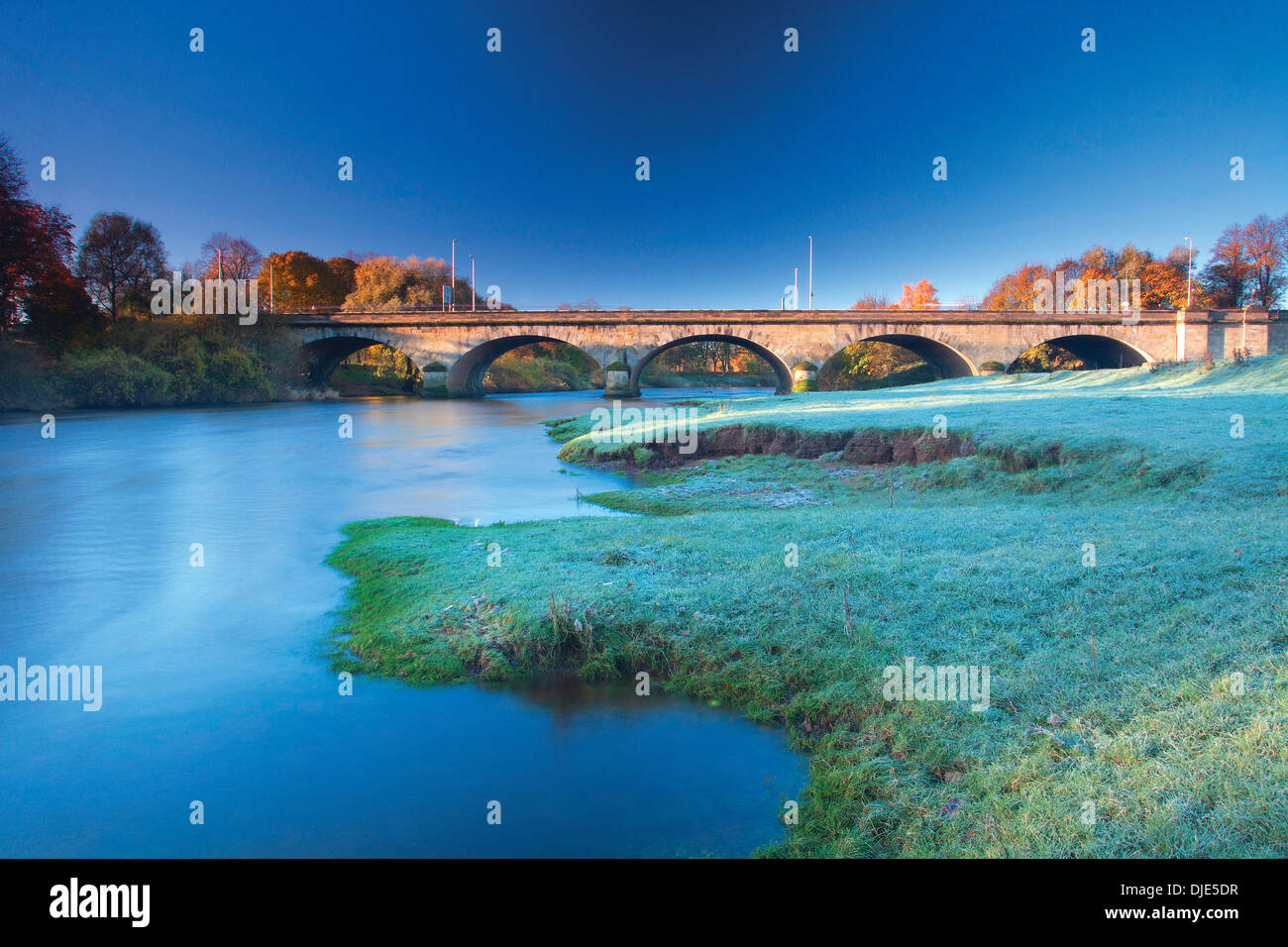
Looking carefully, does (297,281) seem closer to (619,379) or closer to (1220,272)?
(619,379)

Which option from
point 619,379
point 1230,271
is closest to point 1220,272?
point 1230,271

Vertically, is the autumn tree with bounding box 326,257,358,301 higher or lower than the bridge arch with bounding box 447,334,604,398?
higher

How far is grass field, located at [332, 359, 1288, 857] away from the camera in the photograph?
4.28 meters

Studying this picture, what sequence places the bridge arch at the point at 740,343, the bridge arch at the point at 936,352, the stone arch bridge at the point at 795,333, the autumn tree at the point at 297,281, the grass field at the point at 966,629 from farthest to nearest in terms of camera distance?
the autumn tree at the point at 297,281 < the bridge arch at the point at 740,343 < the bridge arch at the point at 936,352 < the stone arch bridge at the point at 795,333 < the grass field at the point at 966,629

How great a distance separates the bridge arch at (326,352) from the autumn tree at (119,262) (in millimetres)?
11673

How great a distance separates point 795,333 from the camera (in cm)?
5984

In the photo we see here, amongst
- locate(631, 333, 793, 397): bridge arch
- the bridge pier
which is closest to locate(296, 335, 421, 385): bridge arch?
the bridge pier

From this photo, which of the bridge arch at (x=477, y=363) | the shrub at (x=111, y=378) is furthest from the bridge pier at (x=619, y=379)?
the shrub at (x=111, y=378)

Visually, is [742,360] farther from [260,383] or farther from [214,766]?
[214,766]

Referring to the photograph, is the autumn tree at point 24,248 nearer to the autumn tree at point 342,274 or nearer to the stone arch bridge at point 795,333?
the stone arch bridge at point 795,333

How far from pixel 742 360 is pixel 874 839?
389ft

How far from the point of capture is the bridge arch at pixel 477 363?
64125mm

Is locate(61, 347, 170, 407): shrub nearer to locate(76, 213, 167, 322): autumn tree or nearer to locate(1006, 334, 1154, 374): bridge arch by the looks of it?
locate(76, 213, 167, 322): autumn tree

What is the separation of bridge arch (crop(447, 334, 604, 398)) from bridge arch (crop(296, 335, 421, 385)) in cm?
324
